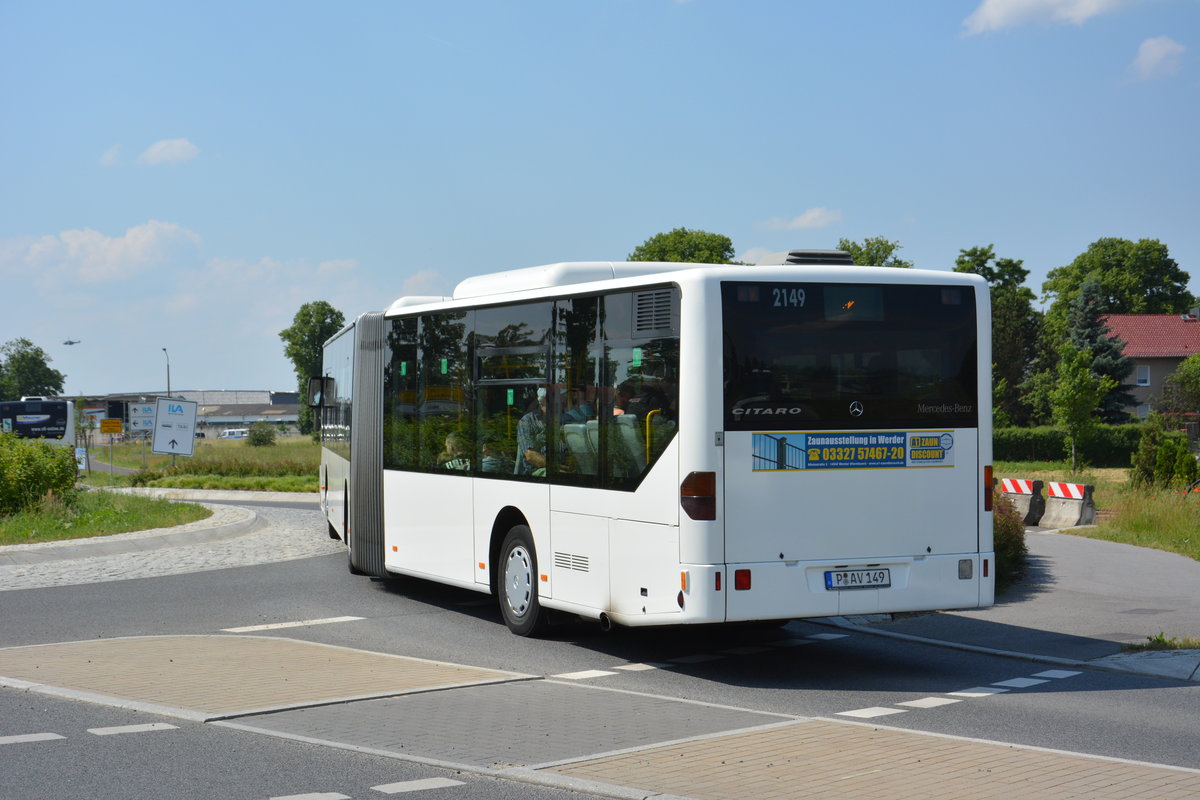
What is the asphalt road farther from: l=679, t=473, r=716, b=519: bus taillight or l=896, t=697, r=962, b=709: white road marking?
l=679, t=473, r=716, b=519: bus taillight

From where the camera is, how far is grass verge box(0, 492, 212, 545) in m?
20.1

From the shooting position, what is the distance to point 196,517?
24.1 meters

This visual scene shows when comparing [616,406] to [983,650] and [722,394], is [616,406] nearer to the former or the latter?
[722,394]

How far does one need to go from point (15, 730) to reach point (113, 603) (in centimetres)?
664

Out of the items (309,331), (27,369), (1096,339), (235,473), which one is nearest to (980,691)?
(235,473)

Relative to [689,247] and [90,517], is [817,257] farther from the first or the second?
[689,247]

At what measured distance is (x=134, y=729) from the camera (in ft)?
24.8

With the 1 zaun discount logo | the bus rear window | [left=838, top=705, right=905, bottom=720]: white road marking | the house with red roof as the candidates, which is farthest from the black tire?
the house with red roof

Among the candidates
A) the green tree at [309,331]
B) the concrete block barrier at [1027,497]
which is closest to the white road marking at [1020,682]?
the concrete block barrier at [1027,497]

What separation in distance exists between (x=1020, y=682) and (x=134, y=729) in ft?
20.5

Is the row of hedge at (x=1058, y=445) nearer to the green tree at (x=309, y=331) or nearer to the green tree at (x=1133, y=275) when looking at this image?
the green tree at (x=1133, y=275)

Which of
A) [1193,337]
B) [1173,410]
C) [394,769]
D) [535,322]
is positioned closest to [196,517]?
[535,322]

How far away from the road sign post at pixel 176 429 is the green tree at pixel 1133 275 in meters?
79.3

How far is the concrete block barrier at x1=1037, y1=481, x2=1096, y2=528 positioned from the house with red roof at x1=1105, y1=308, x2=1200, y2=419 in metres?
68.4
